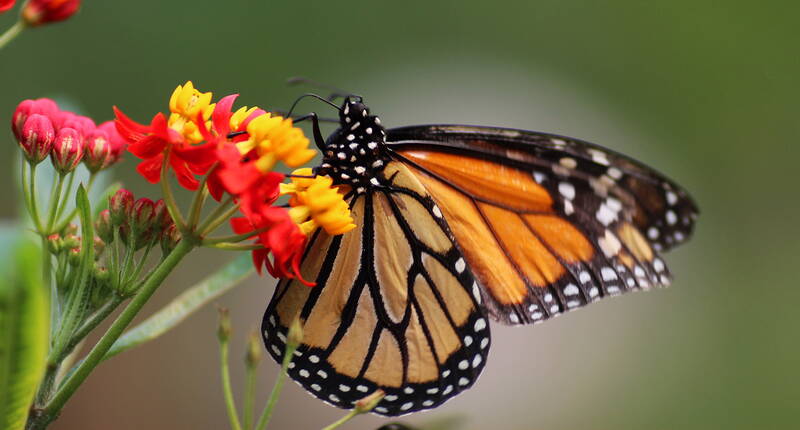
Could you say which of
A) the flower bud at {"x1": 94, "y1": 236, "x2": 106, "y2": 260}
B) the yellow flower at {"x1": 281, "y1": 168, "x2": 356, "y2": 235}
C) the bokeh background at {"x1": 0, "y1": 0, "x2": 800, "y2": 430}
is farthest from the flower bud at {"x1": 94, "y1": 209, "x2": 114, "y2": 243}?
the bokeh background at {"x1": 0, "y1": 0, "x2": 800, "y2": 430}

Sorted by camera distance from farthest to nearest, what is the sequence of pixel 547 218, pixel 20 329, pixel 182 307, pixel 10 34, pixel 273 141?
pixel 547 218
pixel 182 307
pixel 273 141
pixel 10 34
pixel 20 329

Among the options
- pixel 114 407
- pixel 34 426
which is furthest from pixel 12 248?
pixel 114 407

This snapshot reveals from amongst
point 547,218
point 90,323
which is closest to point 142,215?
point 90,323

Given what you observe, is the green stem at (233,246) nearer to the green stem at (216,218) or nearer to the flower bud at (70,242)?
the green stem at (216,218)

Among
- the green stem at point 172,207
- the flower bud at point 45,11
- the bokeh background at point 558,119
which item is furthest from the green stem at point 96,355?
the bokeh background at point 558,119

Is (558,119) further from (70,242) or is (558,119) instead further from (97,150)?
(70,242)

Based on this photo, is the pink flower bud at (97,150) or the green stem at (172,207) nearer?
the green stem at (172,207)
